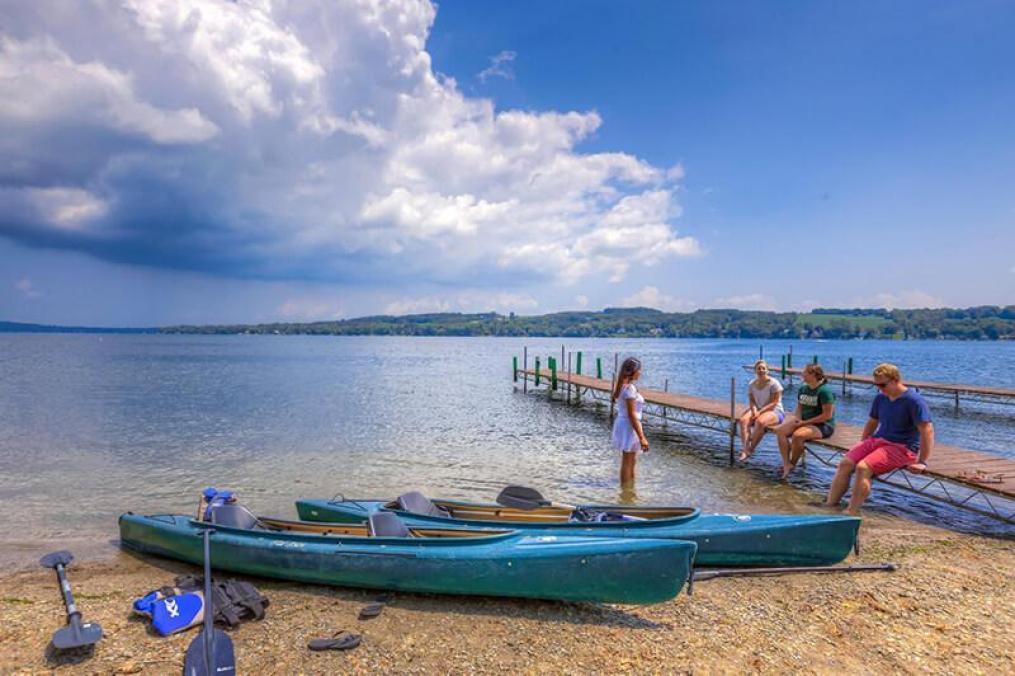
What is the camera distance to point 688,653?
485cm

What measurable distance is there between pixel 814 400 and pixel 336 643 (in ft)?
29.7

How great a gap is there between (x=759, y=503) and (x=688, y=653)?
628 cm

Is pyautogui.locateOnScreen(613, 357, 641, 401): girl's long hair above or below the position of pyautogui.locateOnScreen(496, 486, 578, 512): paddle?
above

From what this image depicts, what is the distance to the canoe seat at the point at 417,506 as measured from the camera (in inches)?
280

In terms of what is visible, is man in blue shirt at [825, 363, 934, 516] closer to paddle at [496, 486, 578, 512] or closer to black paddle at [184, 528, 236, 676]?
paddle at [496, 486, 578, 512]

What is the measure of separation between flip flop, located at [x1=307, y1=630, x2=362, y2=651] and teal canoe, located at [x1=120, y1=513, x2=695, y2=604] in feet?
2.60

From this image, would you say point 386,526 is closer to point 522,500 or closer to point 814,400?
point 522,500

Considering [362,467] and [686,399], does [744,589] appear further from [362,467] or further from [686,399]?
[686,399]

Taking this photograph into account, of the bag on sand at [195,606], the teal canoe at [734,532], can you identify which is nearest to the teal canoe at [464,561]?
the teal canoe at [734,532]

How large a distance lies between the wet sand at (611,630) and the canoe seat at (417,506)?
1.22 metres

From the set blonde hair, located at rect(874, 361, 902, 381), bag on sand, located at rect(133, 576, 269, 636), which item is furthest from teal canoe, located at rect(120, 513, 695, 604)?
blonde hair, located at rect(874, 361, 902, 381)

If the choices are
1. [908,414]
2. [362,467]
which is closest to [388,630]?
[908,414]

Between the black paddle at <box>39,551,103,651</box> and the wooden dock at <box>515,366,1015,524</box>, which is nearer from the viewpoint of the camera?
the black paddle at <box>39,551,103,651</box>

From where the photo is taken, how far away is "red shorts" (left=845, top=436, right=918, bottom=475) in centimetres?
771
